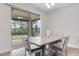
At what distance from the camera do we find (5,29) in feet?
6.86

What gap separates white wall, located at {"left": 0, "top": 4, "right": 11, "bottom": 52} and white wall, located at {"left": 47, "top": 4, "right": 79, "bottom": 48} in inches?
32.4

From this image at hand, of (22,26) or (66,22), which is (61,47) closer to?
(66,22)

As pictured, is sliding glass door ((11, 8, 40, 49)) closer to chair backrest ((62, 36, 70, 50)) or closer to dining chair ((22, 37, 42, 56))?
dining chair ((22, 37, 42, 56))

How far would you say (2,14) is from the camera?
2232mm

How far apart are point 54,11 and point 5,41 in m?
1.15

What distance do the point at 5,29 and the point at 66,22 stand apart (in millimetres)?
1270

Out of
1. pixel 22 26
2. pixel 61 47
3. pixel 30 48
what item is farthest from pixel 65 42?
pixel 22 26

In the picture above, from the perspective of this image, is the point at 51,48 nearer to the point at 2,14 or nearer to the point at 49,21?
the point at 49,21

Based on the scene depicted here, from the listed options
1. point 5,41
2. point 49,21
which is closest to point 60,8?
point 49,21

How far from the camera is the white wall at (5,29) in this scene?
1.95m

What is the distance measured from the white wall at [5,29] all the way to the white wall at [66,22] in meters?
0.82

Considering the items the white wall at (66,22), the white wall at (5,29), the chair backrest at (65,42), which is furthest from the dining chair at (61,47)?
the white wall at (5,29)

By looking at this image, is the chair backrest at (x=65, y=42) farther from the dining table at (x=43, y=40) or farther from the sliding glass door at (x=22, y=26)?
the sliding glass door at (x=22, y=26)

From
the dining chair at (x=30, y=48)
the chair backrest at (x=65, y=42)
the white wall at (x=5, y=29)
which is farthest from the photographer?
the white wall at (x=5, y=29)
